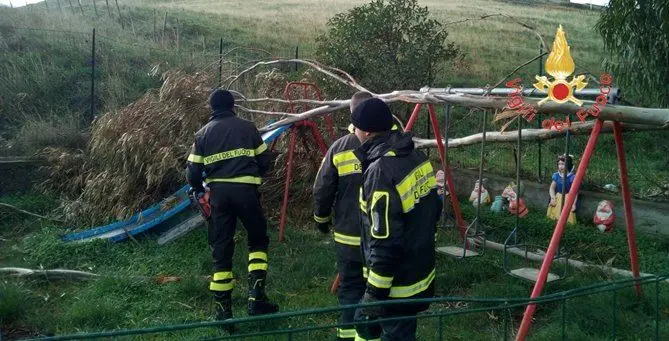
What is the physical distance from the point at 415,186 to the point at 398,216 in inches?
8.4

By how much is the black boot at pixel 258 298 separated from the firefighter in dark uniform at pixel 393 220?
191 cm

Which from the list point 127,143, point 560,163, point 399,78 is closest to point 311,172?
point 399,78

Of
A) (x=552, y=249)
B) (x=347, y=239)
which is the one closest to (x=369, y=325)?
(x=347, y=239)

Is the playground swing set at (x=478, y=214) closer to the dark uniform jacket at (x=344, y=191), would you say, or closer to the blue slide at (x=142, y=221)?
the blue slide at (x=142, y=221)

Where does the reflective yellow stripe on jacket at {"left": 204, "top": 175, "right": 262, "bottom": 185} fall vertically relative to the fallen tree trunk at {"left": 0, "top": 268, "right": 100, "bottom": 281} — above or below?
above

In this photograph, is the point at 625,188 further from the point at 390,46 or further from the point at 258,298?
the point at 390,46

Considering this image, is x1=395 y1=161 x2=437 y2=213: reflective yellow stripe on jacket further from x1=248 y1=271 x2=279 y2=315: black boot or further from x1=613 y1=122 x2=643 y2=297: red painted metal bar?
x1=248 y1=271 x2=279 y2=315: black boot

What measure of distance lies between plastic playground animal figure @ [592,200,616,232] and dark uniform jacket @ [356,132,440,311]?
4.83 metres

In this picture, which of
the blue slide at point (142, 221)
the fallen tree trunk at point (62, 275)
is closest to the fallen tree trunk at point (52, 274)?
the fallen tree trunk at point (62, 275)

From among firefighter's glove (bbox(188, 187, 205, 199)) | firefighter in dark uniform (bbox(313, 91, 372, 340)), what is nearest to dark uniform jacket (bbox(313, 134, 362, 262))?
firefighter in dark uniform (bbox(313, 91, 372, 340))

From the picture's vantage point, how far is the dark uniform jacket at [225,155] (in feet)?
18.9

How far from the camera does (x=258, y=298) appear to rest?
19.0ft

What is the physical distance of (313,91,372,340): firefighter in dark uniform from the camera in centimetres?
483

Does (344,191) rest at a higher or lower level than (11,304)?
higher
